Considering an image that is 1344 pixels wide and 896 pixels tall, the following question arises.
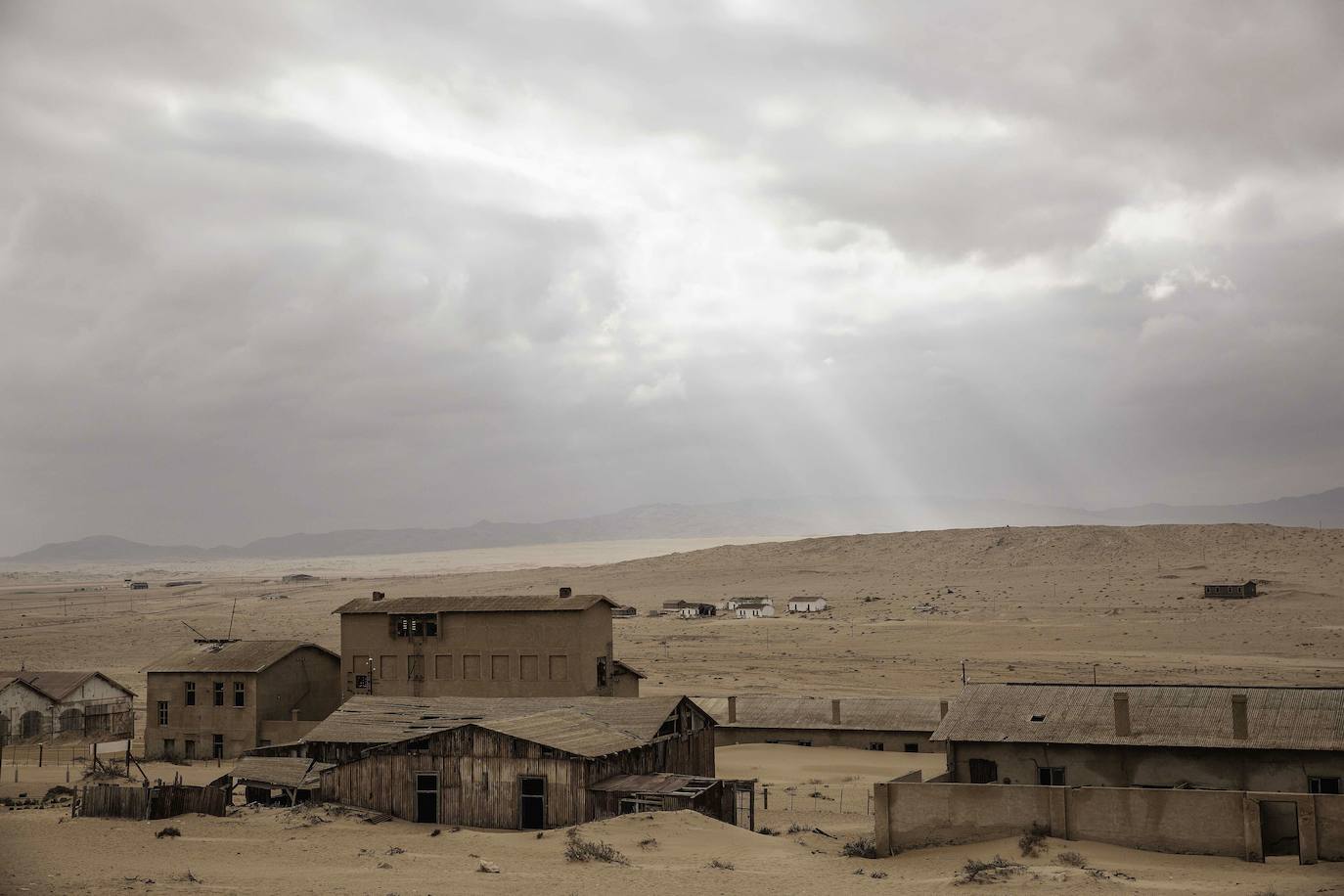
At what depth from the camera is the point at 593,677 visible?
1976 inches

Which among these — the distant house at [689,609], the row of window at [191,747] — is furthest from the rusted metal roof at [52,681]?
the distant house at [689,609]

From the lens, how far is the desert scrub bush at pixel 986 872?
23.7 meters

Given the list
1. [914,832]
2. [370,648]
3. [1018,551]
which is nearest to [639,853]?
[914,832]

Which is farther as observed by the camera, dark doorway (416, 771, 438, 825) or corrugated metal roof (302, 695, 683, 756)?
corrugated metal roof (302, 695, 683, 756)

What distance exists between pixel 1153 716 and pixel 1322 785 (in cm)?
412

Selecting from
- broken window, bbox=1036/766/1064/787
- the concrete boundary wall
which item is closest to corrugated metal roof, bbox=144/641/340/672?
the concrete boundary wall

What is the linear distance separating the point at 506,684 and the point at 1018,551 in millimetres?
113506

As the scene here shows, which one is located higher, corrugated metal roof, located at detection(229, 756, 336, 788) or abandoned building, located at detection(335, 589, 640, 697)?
abandoned building, located at detection(335, 589, 640, 697)

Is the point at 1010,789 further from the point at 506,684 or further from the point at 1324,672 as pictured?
the point at 1324,672

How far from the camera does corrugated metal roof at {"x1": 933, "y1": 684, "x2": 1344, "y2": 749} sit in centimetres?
2945

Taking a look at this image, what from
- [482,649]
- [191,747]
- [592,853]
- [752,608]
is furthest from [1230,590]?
[592,853]

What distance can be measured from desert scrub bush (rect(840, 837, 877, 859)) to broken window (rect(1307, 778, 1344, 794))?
34.9 feet

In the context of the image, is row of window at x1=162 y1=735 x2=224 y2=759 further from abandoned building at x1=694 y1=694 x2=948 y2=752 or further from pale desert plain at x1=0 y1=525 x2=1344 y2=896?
abandoned building at x1=694 y1=694 x2=948 y2=752

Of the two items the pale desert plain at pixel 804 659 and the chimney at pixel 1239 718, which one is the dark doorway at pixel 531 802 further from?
the chimney at pixel 1239 718
